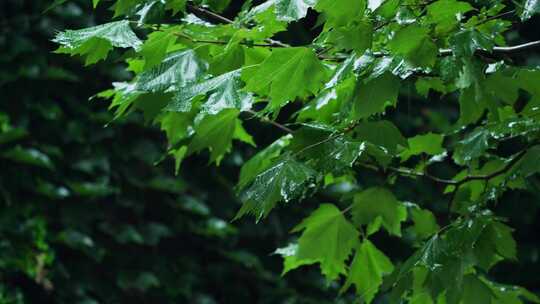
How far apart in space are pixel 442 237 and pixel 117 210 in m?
1.57

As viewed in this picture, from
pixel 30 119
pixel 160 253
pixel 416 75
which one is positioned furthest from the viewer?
pixel 160 253

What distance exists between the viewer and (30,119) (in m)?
2.26

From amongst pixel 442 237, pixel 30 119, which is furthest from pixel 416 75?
pixel 30 119

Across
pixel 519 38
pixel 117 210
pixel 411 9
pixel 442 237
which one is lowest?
pixel 117 210

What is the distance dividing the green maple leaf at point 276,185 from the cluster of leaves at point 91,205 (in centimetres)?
147

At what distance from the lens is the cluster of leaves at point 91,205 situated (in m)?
2.18

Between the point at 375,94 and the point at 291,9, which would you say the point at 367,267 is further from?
the point at 291,9

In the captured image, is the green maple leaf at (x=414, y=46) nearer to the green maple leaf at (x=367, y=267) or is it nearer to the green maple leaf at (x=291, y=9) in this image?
the green maple leaf at (x=291, y=9)

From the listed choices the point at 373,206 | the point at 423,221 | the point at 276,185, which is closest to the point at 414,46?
the point at 276,185

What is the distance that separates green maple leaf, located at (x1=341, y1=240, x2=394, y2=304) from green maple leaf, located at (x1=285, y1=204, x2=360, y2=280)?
0.03m

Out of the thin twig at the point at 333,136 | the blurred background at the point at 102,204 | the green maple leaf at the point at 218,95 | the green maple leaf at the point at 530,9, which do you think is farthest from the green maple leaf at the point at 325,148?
the blurred background at the point at 102,204

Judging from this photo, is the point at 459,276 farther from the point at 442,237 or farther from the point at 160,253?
the point at 160,253

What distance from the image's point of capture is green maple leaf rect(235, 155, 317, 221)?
83cm

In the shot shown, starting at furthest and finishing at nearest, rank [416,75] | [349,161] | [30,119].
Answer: [30,119] → [416,75] → [349,161]
